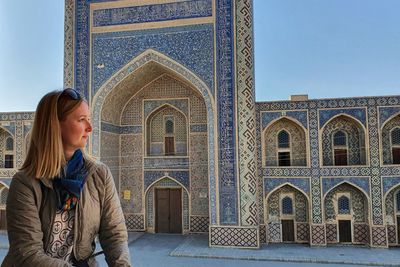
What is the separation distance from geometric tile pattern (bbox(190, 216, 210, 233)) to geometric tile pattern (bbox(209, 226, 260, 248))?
1.18 meters

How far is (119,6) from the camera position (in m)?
7.92

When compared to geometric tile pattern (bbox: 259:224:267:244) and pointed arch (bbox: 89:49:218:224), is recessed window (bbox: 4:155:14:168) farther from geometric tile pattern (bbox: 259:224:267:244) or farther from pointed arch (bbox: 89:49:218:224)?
geometric tile pattern (bbox: 259:224:267:244)

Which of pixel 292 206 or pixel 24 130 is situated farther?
pixel 24 130

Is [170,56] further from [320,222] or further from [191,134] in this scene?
[320,222]

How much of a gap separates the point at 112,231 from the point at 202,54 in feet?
22.0

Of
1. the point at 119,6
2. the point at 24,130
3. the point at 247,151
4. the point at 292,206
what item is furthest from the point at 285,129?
the point at 24,130

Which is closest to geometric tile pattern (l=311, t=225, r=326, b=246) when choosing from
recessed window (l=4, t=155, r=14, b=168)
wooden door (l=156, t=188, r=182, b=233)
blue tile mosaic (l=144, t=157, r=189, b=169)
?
wooden door (l=156, t=188, r=182, b=233)

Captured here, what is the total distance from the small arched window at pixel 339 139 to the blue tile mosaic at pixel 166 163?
3.60m

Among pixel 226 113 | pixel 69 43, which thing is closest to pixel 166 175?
pixel 226 113

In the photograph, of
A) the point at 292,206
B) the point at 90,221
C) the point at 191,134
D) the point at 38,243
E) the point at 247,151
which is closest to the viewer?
the point at 38,243

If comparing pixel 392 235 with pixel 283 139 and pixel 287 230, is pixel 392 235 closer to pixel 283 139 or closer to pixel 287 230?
pixel 287 230

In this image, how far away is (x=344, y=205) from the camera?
24.8 ft

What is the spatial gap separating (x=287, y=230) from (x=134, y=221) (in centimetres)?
387

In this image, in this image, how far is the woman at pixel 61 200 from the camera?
0.90m
